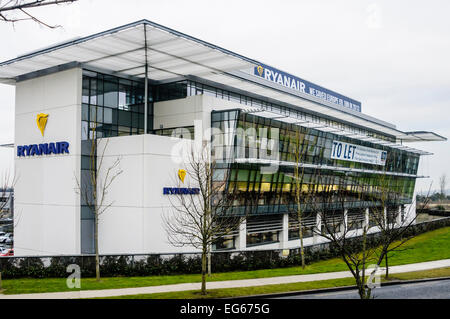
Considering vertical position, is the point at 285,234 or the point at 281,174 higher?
the point at 281,174

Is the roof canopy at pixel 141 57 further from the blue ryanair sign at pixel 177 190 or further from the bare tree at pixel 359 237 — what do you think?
the bare tree at pixel 359 237

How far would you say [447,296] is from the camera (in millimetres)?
17203

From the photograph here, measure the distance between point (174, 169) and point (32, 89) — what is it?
11897 mm

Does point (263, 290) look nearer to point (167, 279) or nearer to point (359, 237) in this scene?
point (167, 279)

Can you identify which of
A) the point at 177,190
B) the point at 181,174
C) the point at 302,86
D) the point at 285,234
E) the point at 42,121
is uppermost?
the point at 302,86

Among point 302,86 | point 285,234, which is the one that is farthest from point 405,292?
point 302,86

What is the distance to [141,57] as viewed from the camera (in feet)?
88.5

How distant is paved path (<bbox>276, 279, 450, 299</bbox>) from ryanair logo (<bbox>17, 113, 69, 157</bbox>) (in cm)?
1778

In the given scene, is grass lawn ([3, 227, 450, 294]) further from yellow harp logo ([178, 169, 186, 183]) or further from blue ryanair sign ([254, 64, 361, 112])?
blue ryanair sign ([254, 64, 361, 112])

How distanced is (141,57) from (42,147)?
9.05m

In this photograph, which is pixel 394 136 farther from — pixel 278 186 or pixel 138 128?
pixel 138 128

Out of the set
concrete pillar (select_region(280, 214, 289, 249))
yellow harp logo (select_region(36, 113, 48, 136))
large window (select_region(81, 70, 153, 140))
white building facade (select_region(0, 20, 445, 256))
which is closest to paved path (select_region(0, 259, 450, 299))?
white building facade (select_region(0, 20, 445, 256))

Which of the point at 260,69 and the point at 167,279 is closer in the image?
the point at 167,279

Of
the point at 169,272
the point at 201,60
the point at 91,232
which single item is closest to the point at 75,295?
the point at 169,272
